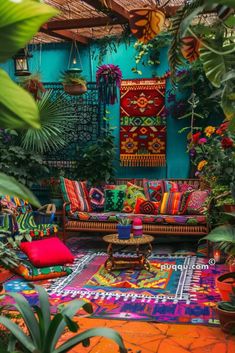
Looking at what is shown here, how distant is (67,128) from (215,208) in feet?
9.20

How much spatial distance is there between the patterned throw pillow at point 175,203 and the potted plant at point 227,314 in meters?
2.76

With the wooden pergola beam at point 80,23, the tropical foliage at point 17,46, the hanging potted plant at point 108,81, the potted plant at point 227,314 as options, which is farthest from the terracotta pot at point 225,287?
the hanging potted plant at point 108,81

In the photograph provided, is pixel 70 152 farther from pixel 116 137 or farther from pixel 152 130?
pixel 152 130

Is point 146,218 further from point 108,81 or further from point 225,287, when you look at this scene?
point 225,287

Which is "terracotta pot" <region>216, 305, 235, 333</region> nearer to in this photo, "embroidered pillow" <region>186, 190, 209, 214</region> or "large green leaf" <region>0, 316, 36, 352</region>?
"large green leaf" <region>0, 316, 36, 352</region>

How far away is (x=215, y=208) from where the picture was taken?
535 cm

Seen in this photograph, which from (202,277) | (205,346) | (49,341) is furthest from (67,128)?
(49,341)

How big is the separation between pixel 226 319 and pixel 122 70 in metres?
4.94

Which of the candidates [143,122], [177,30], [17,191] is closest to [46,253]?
[143,122]

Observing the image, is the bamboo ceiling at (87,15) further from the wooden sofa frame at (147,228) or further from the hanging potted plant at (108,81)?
the wooden sofa frame at (147,228)

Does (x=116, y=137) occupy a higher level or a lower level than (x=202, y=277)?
higher

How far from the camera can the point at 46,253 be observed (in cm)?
483

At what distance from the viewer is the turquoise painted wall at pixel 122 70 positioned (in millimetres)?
7066

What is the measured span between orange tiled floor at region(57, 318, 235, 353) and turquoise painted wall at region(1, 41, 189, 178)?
156 inches
